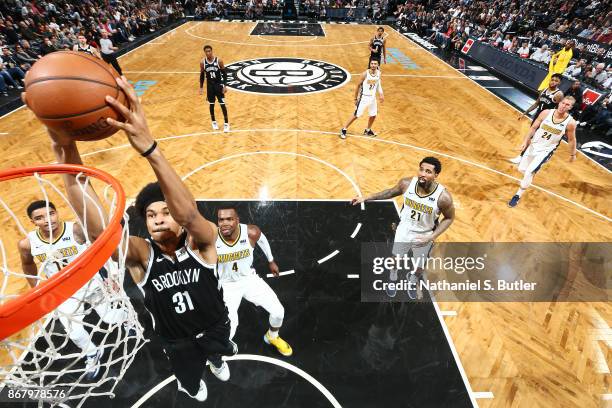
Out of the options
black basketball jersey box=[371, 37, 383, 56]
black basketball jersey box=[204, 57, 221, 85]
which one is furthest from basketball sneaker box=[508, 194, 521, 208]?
black basketball jersey box=[371, 37, 383, 56]

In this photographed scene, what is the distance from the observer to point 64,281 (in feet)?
5.02

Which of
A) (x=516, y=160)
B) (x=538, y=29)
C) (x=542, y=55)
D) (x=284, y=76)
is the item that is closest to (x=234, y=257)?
(x=516, y=160)

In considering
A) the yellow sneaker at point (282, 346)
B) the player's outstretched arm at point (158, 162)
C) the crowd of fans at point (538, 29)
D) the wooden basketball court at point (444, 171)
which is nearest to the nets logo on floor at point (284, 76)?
the wooden basketball court at point (444, 171)

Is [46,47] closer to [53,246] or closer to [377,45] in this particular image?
[377,45]

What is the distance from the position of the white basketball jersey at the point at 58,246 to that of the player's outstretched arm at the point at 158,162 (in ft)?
6.97

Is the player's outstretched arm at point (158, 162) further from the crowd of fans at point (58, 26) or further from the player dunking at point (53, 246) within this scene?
the crowd of fans at point (58, 26)

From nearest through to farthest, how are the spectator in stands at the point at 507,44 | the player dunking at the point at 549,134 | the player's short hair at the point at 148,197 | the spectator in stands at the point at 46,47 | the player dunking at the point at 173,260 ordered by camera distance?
1. the player dunking at the point at 173,260
2. the player's short hair at the point at 148,197
3. the player dunking at the point at 549,134
4. the spectator in stands at the point at 46,47
5. the spectator in stands at the point at 507,44

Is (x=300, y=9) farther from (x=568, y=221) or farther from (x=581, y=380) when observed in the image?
(x=581, y=380)

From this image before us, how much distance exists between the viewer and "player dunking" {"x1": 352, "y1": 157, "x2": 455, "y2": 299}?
370 centimetres

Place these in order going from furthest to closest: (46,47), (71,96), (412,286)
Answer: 1. (46,47)
2. (412,286)
3. (71,96)

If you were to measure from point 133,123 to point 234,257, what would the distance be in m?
2.12

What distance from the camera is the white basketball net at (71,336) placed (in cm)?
189

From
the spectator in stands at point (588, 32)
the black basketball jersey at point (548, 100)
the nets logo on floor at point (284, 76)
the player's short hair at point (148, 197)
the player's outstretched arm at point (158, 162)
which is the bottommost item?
the nets logo on floor at point (284, 76)

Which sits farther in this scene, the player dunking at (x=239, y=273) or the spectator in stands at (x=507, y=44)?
the spectator in stands at (x=507, y=44)
